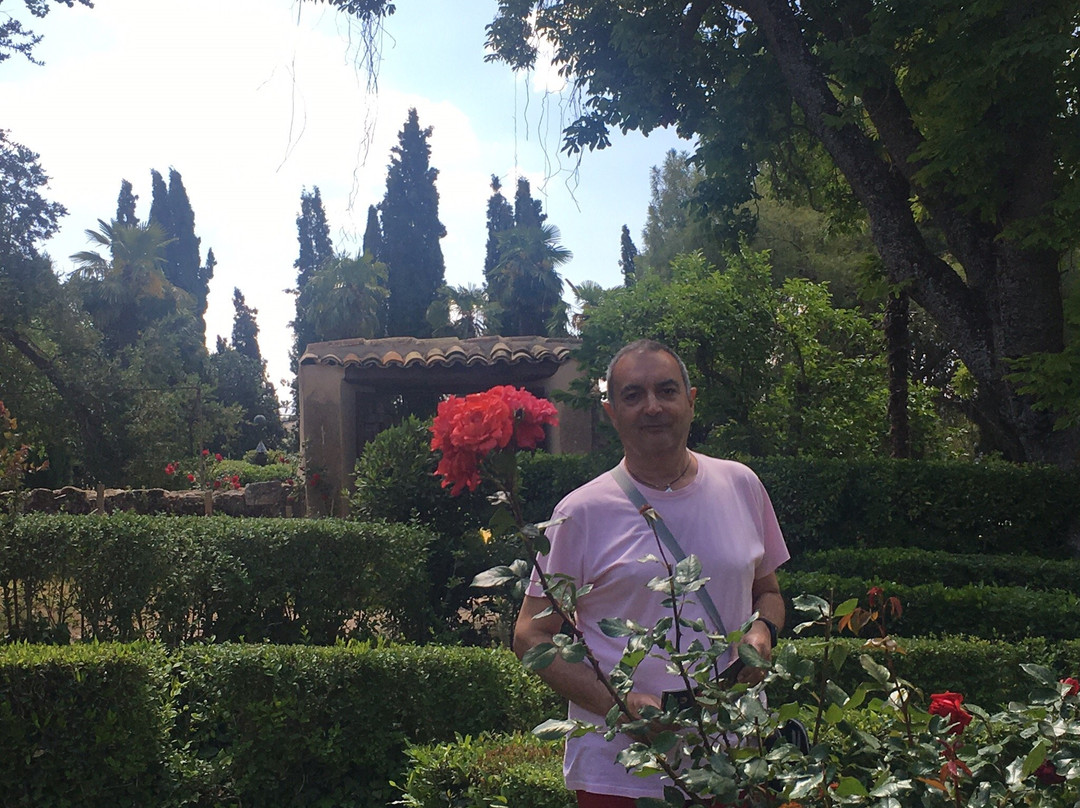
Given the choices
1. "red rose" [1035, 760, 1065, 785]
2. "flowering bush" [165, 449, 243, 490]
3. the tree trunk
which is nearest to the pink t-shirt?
"red rose" [1035, 760, 1065, 785]

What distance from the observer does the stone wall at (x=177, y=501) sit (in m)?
15.0

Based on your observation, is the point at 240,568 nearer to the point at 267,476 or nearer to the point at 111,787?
the point at 111,787

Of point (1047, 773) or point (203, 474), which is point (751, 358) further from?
point (203, 474)

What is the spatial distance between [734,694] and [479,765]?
2.00 m

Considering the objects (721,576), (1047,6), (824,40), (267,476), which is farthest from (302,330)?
(721,576)

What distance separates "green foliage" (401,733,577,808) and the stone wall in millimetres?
12300

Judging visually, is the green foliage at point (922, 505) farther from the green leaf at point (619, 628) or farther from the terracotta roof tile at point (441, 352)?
the green leaf at point (619, 628)

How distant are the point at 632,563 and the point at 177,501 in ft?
51.2

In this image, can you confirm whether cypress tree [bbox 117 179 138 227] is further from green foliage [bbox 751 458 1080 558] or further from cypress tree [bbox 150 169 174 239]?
green foliage [bbox 751 458 1080 558]

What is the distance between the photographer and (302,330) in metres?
37.6

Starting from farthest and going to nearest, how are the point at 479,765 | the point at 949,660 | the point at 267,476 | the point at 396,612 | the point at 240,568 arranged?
the point at 267,476 → the point at 396,612 → the point at 240,568 → the point at 949,660 → the point at 479,765

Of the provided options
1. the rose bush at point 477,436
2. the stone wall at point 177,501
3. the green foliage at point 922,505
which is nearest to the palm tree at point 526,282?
the stone wall at point 177,501

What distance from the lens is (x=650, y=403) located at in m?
1.88

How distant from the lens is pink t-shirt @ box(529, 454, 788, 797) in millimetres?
1686
